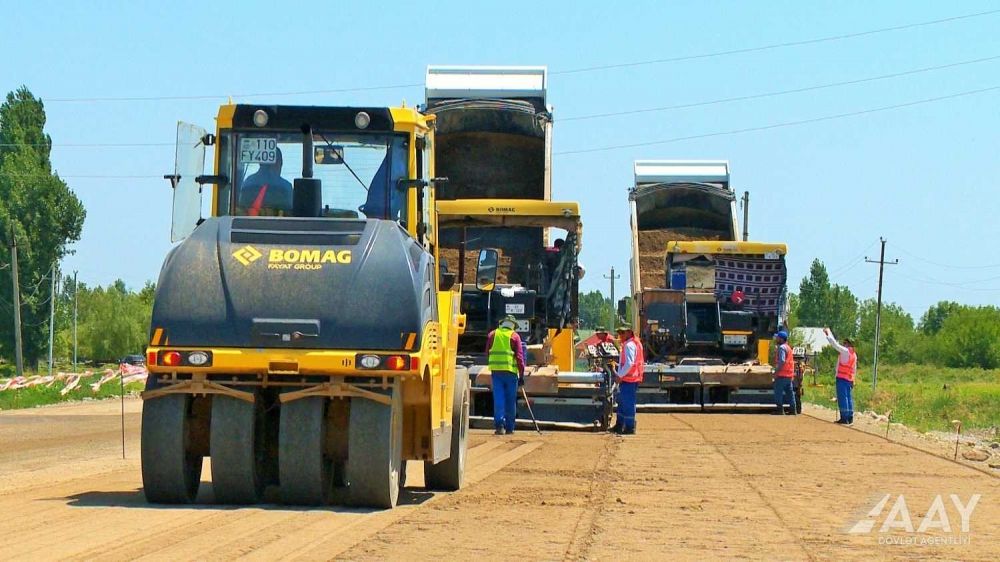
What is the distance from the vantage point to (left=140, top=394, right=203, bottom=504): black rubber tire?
31.2 ft

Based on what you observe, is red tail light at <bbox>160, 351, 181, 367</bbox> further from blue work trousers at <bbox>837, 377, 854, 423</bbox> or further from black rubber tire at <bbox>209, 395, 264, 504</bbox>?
blue work trousers at <bbox>837, 377, 854, 423</bbox>

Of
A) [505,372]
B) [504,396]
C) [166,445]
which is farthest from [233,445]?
[504,396]

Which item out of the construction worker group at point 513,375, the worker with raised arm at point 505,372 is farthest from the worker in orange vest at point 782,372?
the worker with raised arm at point 505,372

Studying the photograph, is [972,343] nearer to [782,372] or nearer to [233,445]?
[782,372]

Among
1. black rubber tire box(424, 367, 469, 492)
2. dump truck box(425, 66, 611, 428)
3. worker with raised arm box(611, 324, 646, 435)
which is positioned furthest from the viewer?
dump truck box(425, 66, 611, 428)

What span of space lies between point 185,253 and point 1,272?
5380 cm

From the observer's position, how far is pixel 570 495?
36.8 feet

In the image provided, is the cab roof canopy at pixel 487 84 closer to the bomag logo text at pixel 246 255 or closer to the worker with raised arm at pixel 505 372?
the worker with raised arm at pixel 505 372

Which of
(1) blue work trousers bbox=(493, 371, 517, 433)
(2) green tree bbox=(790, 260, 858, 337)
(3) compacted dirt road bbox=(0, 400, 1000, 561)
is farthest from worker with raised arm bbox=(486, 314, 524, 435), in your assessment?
(2) green tree bbox=(790, 260, 858, 337)

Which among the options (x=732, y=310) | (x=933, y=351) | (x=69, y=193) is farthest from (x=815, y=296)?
(x=732, y=310)

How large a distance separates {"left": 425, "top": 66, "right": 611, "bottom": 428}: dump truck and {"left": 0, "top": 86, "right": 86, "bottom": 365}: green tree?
133 feet

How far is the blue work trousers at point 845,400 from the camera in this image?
23.4 m

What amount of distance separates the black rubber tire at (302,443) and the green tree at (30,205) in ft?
175

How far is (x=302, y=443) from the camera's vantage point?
9453 millimetres
